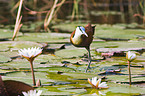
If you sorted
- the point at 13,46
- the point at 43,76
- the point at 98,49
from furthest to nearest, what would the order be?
1. the point at 13,46
2. the point at 98,49
3. the point at 43,76

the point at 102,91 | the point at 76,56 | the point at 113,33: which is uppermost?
the point at 113,33

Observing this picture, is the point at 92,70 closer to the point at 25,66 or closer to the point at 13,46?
the point at 25,66

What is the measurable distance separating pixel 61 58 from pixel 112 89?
0.70 meters

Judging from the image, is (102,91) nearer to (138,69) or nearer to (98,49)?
(138,69)

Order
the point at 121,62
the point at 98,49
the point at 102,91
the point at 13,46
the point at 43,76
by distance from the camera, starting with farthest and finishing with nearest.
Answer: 1. the point at 13,46
2. the point at 98,49
3. the point at 121,62
4. the point at 43,76
5. the point at 102,91

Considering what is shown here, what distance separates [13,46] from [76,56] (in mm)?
607

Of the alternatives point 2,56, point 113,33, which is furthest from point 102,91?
point 113,33

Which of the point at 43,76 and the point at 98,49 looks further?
the point at 98,49

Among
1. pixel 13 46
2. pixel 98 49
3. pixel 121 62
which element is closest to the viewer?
pixel 121 62

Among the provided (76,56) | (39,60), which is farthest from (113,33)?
(39,60)

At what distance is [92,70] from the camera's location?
152 centimetres

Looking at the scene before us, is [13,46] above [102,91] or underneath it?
above

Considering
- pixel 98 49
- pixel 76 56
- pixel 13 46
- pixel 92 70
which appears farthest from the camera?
pixel 13 46

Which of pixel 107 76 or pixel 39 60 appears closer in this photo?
pixel 107 76
